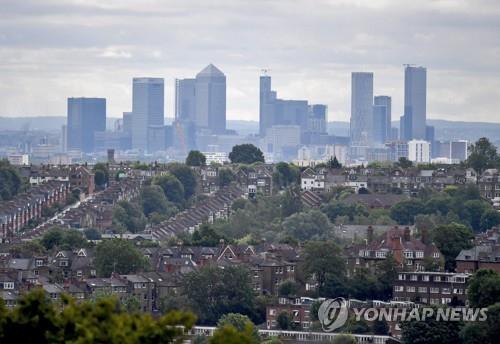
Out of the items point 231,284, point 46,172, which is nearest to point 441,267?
point 231,284

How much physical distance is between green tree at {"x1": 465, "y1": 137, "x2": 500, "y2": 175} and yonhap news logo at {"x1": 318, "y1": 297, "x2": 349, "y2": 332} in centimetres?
6025

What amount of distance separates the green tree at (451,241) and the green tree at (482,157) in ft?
151

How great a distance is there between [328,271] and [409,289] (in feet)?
11.2

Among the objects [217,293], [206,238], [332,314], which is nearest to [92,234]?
[206,238]

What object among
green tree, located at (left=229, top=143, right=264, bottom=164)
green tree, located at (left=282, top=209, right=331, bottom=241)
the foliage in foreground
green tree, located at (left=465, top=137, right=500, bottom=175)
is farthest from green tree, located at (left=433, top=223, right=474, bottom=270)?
green tree, located at (left=229, top=143, right=264, bottom=164)

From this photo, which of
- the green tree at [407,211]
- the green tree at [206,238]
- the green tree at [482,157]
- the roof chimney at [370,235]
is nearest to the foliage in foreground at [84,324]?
the roof chimney at [370,235]

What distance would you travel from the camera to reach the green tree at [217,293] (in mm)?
62594

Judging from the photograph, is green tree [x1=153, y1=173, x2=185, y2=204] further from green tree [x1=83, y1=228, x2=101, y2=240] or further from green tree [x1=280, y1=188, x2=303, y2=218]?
green tree [x1=83, y1=228, x2=101, y2=240]

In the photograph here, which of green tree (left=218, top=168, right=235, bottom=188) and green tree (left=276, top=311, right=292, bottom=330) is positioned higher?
green tree (left=218, top=168, right=235, bottom=188)

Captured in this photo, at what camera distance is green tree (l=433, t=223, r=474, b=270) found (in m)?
72.2

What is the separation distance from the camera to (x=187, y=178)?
116 m

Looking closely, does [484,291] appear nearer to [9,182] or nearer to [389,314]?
[389,314]

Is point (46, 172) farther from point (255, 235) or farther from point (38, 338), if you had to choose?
point (38, 338)

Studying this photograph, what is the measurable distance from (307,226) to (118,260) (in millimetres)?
23275
